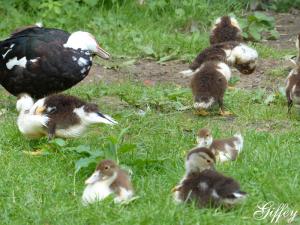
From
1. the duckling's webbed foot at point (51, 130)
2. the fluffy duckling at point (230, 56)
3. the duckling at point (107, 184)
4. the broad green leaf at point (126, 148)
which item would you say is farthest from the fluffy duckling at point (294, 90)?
the duckling at point (107, 184)

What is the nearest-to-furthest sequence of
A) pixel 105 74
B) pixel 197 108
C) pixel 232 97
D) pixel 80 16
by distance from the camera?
pixel 197 108, pixel 232 97, pixel 105 74, pixel 80 16

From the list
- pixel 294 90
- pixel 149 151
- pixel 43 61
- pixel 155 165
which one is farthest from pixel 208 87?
pixel 155 165

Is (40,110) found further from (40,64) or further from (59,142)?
(40,64)

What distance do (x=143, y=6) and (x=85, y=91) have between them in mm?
3364

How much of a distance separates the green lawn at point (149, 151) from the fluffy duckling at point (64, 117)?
0.14 metres

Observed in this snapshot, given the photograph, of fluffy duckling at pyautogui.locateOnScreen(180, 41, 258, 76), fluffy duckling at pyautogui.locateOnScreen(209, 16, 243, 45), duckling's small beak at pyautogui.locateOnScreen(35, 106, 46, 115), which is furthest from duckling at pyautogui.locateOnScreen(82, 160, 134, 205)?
fluffy duckling at pyautogui.locateOnScreen(209, 16, 243, 45)

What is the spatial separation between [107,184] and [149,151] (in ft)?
4.11

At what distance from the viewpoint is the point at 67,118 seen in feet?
23.4

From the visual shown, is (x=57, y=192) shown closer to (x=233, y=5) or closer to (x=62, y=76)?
(x=62, y=76)

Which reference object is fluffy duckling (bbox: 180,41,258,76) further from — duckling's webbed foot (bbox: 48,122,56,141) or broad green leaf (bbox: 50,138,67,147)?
broad green leaf (bbox: 50,138,67,147)

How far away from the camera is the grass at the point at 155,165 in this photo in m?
5.57

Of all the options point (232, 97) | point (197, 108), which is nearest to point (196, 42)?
point (232, 97)

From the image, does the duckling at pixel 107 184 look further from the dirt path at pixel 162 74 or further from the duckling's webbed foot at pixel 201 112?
the dirt path at pixel 162 74

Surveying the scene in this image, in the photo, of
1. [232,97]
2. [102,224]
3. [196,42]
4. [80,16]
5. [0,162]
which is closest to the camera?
[102,224]
